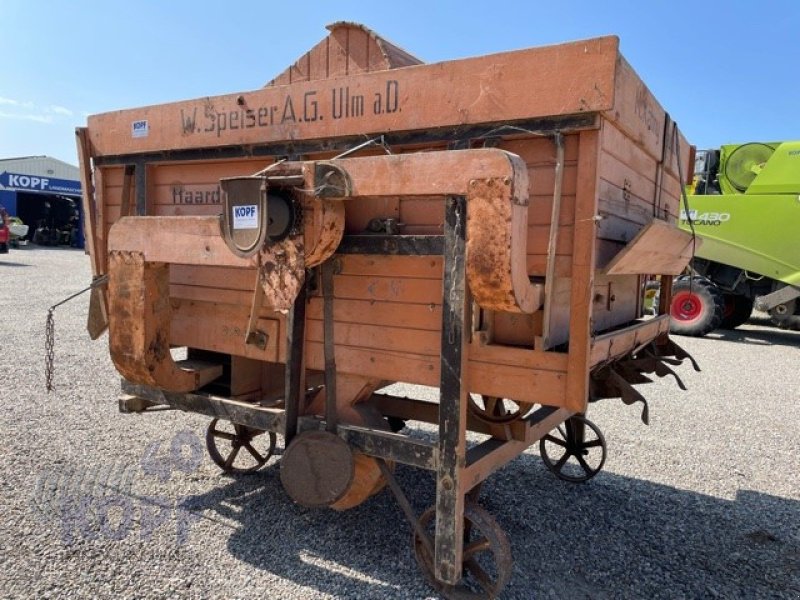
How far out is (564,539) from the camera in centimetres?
319

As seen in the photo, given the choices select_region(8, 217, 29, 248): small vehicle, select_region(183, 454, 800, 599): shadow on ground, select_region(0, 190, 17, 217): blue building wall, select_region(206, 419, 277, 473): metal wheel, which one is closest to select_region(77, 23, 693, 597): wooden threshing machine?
select_region(183, 454, 800, 599): shadow on ground

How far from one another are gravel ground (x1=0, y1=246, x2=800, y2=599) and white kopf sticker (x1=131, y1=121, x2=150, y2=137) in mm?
1970

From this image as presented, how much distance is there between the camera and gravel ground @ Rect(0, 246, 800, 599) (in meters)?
2.72

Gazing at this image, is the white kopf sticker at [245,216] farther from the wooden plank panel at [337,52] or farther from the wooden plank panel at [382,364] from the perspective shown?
the wooden plank panel at [337,52]

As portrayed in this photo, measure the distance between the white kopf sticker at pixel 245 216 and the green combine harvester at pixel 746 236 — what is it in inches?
321

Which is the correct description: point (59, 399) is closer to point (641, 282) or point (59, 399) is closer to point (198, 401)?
point (198, 401)

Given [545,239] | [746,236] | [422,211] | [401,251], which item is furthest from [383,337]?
[746,236]

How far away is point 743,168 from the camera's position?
991 centimetres

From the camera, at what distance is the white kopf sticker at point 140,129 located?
3258 millimetres

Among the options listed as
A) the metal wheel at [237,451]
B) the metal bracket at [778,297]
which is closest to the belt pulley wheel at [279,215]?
the metal wheel at [237,451]

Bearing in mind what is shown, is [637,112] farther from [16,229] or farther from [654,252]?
[16,229]

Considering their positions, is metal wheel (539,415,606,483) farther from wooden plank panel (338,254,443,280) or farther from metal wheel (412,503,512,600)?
wooden plank panel (338,254,443,280)

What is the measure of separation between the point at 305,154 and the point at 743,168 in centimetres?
934

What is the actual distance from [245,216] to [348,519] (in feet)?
5.63
